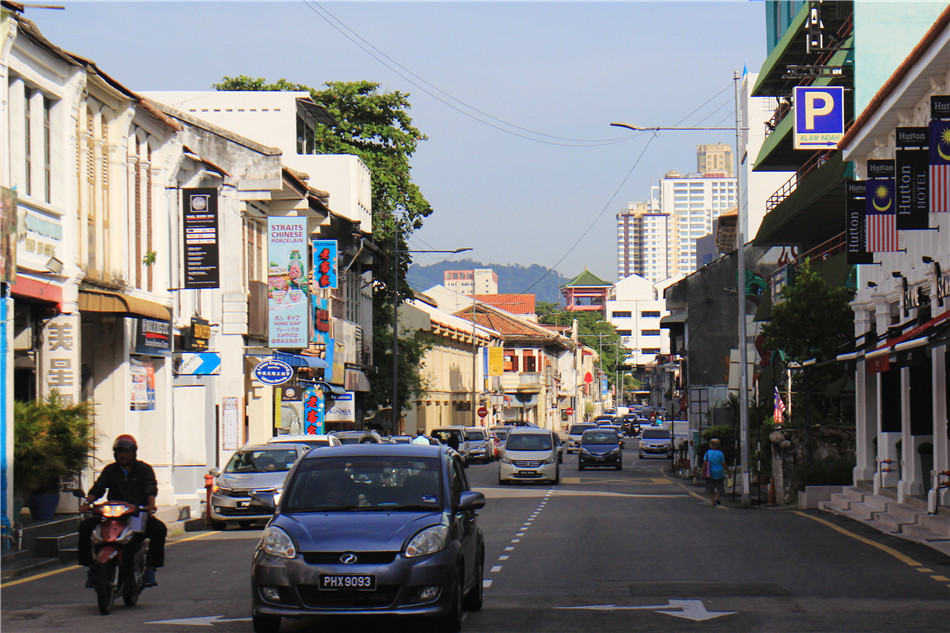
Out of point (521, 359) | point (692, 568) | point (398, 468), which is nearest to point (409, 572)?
point (398, 468)

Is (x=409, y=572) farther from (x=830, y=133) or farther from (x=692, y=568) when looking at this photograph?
(x=830, y=133)

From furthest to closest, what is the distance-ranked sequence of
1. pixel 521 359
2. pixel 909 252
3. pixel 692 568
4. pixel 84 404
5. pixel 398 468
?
pixel 521 359 < pixel 909 252 < pixel 84 404 < pixel 692 568 < pixel 398 468

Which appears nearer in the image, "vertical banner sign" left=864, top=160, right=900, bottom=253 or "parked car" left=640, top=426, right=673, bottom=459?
"vertical banner sign" left=864, top=160, right=900, bottom=253

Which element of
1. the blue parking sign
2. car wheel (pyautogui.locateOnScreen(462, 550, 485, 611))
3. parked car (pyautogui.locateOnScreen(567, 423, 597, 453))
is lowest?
parked car (pyautogui.locateOnScreen(567, 423, 597, 453))

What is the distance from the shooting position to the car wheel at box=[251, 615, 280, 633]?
10078 millimetres

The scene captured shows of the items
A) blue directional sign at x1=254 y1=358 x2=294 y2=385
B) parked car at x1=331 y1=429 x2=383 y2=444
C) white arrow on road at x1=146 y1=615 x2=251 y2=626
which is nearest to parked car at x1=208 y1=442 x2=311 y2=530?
blue directional sign at x1=254 y1=358 x2=294 y2=385

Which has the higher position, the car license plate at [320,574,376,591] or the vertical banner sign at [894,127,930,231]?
the vertical banner sign at [894,127,930,231]

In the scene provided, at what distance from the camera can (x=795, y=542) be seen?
20.0m

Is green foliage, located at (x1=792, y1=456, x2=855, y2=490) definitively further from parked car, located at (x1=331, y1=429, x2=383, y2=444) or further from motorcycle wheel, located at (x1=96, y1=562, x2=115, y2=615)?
motorcycle wheel, located at (x1=96, y1=562, x2=115, y2=615)

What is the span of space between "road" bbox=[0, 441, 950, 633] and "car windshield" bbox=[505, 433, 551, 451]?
1608 cm

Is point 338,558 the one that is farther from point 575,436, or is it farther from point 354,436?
point 575,436

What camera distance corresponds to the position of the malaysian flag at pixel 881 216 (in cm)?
2284

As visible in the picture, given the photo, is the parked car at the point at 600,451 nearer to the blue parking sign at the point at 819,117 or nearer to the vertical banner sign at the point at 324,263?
the vertical banner sign at the point at 324,263

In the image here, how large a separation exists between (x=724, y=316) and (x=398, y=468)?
54.9 m
